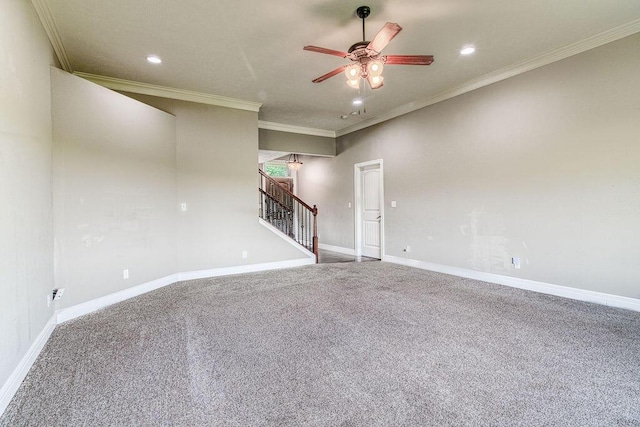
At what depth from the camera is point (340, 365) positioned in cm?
222

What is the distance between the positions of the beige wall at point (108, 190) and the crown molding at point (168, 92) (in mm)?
433

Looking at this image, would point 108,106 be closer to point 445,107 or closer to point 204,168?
point 204,168

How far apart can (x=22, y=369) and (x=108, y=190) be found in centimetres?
224

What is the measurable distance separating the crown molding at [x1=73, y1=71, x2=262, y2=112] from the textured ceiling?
14 cm

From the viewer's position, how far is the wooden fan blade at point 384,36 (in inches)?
91.7

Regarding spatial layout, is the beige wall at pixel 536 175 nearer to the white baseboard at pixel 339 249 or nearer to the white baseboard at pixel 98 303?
the white baseboard at pixel 339 249

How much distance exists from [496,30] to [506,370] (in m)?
3.46

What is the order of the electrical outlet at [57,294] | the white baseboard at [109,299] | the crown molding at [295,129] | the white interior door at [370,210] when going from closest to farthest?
the electrical outlet at [57,294], the white baseboard at [109,299], the crown molding at [295,129], the white interior door at [370,210]

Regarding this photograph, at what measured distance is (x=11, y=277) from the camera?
6.66 feet

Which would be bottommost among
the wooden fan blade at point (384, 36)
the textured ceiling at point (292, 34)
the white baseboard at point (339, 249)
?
the white baseboard at point (339, 249)

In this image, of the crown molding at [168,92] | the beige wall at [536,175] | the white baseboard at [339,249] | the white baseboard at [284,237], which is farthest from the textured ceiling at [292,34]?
the white baseboard at [339,249]

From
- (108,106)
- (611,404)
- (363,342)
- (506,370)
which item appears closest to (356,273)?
(363,342)

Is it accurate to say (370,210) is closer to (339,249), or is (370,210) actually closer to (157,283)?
(339,249)

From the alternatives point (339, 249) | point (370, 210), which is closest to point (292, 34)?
point (370, 210)
